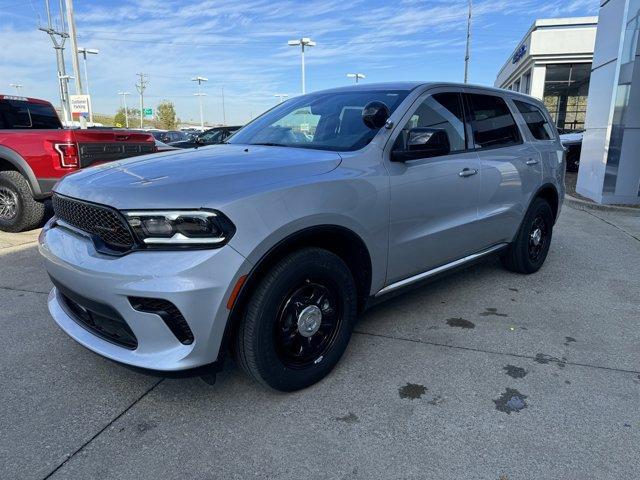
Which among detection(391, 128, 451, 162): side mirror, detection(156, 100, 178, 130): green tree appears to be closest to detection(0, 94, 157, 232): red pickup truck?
detection(391, 128, 451, 162): side mirror

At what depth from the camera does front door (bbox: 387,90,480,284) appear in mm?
3033

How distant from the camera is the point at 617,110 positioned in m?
8.99

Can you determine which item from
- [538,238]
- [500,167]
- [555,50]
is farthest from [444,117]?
[555,50]

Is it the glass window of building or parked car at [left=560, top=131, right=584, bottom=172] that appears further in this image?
the glass window of building

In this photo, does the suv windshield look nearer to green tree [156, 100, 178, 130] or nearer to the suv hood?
the suv hood

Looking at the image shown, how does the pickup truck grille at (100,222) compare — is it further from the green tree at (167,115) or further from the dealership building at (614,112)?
the green tree at (167,115)

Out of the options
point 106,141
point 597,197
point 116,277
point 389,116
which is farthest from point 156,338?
point 597,197

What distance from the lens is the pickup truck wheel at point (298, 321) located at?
2383 millimetres

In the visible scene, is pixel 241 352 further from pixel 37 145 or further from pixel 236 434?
pixel 37 145

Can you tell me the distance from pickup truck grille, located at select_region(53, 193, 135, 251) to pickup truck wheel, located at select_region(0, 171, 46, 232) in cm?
454

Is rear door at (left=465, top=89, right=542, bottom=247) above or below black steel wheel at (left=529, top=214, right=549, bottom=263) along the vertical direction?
above

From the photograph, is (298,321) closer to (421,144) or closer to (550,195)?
(421,144)

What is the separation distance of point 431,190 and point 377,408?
4.86ft

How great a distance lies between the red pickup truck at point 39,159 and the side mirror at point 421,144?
15.9ft
